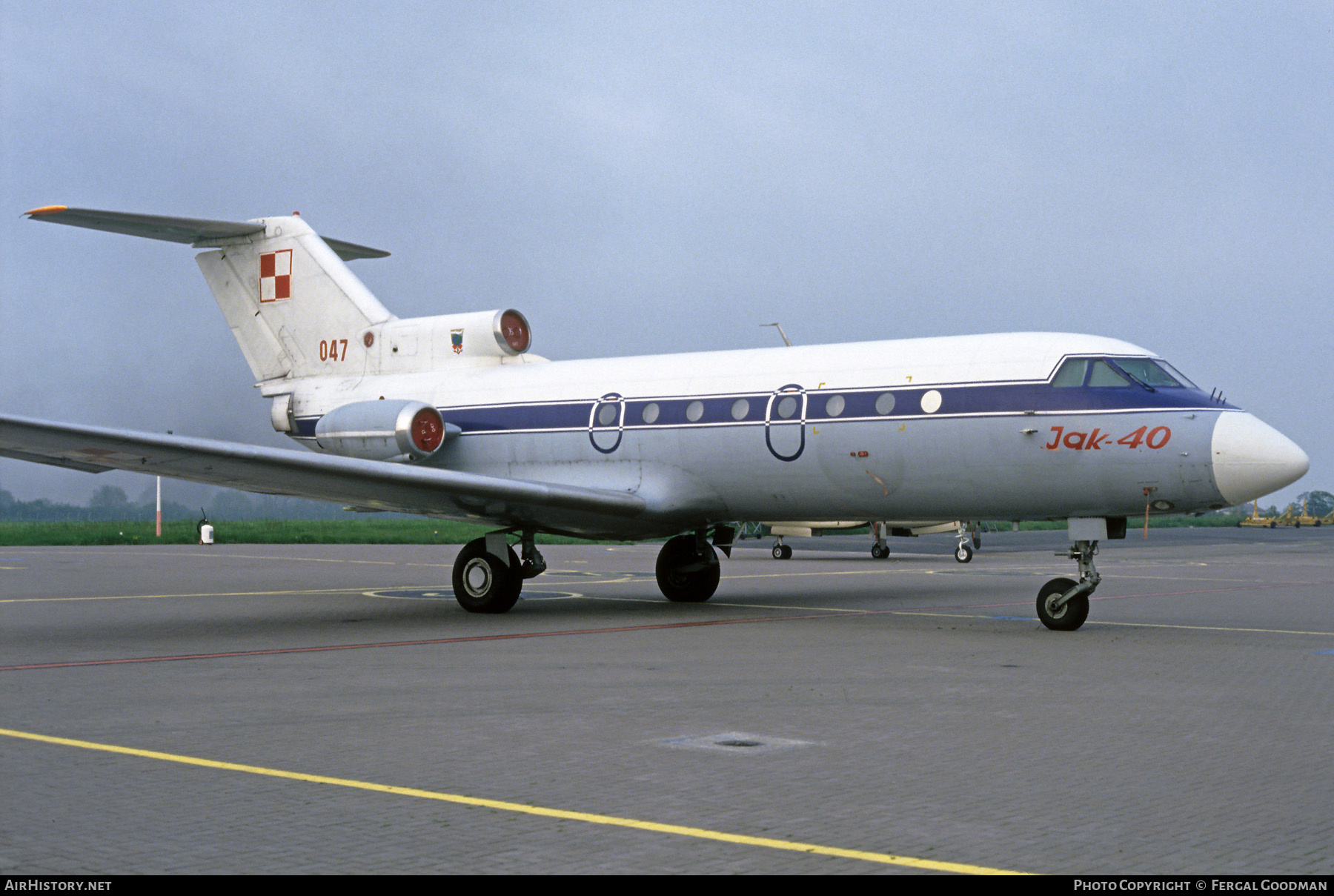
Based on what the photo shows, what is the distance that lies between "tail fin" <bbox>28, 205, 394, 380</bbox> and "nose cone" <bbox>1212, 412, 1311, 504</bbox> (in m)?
13.1

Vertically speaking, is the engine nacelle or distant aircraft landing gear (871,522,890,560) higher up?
the engine nacelle

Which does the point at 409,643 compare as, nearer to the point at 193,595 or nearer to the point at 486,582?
the point at 486,582

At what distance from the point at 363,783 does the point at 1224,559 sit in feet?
115

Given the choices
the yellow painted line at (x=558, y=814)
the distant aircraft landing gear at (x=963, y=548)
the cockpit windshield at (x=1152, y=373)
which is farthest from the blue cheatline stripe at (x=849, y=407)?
the distant aircraft landing gear at (x=963, y=548)

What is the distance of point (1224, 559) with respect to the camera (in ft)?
A: 123

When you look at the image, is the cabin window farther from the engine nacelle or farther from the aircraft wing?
the engine nacelle

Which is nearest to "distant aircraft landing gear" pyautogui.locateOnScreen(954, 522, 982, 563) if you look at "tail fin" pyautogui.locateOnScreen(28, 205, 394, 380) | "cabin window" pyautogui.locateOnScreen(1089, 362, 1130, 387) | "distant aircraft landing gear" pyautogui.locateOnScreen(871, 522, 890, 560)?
"distant aircraft landing gear" pyautogui.locateOnScreen(871, 522, 890, 560)

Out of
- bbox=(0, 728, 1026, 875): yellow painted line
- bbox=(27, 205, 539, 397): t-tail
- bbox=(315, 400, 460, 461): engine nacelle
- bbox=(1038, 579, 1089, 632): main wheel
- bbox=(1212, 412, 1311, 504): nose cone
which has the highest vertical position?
bbox=(27, 205, 539, 397): t-tail

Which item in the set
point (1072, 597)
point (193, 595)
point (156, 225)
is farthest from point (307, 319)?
point (1072, 597)

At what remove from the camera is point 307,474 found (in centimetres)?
1548

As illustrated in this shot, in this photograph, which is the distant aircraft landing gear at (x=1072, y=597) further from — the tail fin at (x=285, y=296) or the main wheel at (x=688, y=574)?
the tail fin at (x=285, y=296)

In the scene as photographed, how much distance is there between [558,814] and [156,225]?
1677 cm

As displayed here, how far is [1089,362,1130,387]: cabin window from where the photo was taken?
1527cm
